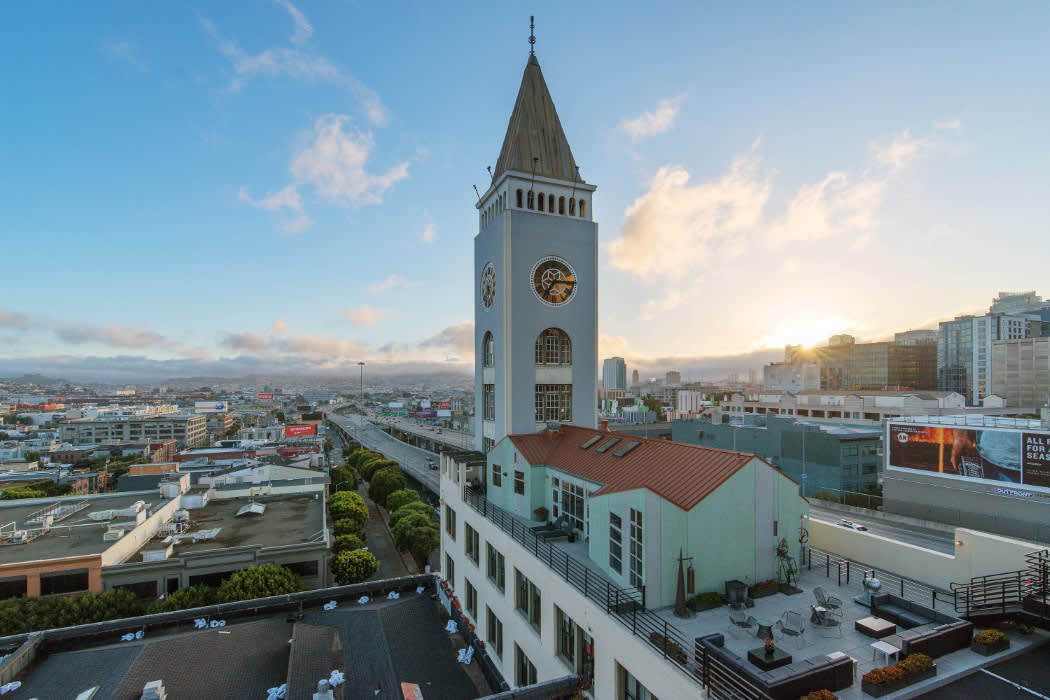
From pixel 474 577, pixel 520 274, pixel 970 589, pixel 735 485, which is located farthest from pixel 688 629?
pixel 520 274

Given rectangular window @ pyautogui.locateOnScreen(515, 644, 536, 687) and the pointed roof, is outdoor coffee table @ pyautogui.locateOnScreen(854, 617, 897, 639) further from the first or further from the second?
the pointed roof

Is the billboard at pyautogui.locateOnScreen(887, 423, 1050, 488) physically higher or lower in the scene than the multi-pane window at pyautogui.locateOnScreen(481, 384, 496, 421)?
lower

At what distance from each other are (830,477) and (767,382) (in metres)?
141

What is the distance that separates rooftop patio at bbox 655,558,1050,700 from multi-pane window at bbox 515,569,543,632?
19.1 ft

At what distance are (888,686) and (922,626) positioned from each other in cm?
412

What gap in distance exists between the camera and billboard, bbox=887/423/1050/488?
38188 millimetres

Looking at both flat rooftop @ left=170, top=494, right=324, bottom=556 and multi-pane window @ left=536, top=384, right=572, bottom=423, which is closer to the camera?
multi-pane window @ left=536, top=384, right=572, bottom=423

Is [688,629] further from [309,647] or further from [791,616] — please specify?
[309,647]

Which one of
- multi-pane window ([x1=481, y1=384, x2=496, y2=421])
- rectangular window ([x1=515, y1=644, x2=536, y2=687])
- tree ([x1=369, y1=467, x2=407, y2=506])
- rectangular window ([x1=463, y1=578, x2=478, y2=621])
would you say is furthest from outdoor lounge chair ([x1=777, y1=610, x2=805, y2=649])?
tree ([x1=369, y1=467, x2=407, y2=506])

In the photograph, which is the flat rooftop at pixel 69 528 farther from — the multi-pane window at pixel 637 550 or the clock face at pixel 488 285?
the multi-pane window at pixel 637 550

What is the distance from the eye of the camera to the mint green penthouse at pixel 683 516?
51.9ft

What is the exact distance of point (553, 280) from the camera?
3200cm

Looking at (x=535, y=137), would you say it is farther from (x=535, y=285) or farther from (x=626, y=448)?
(x=626, y=448)

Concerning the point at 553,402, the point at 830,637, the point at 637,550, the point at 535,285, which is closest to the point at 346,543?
the point at 553,402
